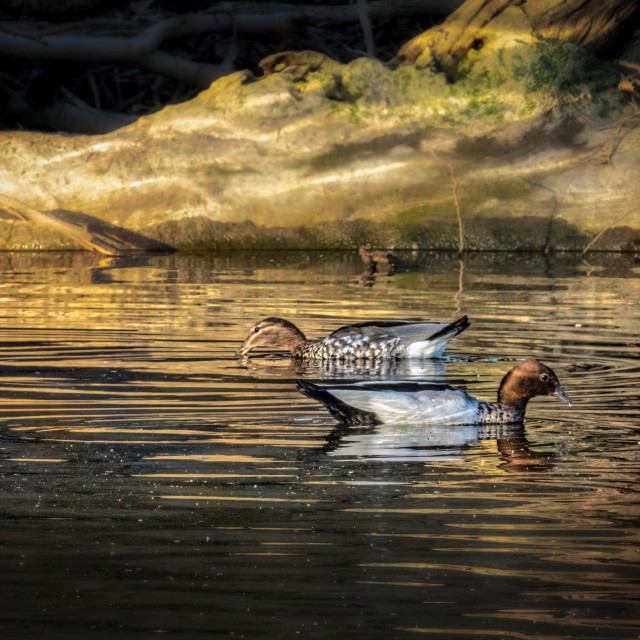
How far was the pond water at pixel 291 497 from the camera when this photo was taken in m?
4.50

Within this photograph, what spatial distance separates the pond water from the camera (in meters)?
4.50

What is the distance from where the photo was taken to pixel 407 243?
22.0 meters

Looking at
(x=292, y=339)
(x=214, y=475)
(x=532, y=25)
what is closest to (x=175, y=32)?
(x=532, y=25)

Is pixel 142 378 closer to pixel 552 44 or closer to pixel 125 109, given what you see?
pixel 552 44

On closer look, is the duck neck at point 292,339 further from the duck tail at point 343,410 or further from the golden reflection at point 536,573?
the golden reflection at point 536,573

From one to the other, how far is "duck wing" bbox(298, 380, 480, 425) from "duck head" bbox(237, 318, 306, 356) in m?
3.38

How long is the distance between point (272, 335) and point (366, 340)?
793 millimetres

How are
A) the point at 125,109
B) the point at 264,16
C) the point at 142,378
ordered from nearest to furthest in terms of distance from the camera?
the point at 142,378
the point at 264,16
the point at 125,109

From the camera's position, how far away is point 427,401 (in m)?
7.81

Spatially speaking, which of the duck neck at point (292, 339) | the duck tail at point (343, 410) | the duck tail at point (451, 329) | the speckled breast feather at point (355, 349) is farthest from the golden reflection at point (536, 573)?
the duck neck at point (292, 339)

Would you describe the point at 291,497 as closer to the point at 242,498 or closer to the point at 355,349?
the point at 242,498

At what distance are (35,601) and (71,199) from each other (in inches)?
684

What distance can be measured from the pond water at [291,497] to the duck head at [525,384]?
0.56 feet

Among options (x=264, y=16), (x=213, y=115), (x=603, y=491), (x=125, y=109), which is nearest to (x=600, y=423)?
(x=603, y=491)
